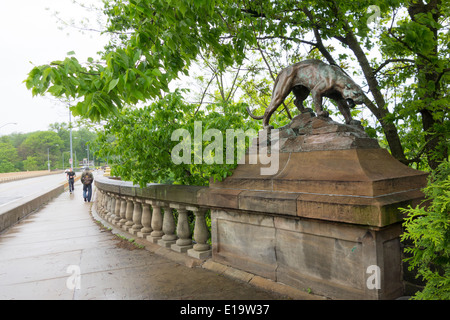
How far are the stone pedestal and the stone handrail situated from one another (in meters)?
0.58

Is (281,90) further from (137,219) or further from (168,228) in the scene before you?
(137,219)

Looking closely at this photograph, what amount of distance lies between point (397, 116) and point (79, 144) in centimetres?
12323

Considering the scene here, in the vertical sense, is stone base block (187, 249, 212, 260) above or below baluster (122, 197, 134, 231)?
below

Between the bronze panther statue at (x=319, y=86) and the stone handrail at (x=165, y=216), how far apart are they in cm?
174

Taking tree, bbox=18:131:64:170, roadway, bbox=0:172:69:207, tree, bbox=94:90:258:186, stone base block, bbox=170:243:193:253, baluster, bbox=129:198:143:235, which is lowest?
roadway, bbox=0:172:69:207

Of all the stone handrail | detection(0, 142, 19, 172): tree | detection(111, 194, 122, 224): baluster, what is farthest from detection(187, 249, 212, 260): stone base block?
detection(0, 142, 19, 172): tree

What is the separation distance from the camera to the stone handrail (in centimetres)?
435

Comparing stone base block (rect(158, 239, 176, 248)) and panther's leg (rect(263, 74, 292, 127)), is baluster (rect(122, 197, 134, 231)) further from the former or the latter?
panther's leg (rect(263, 74, 292, 127))

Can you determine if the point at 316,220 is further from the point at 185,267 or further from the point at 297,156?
the point at 185,267

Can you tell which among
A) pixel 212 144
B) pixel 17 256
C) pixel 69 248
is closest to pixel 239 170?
pixel 212 144

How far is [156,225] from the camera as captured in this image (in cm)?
529

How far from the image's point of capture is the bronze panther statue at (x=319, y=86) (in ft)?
10.5

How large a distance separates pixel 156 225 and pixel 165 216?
41 centimetres

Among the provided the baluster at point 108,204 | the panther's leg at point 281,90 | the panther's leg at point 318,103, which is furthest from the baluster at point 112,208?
the panther's leg at point 318,103
